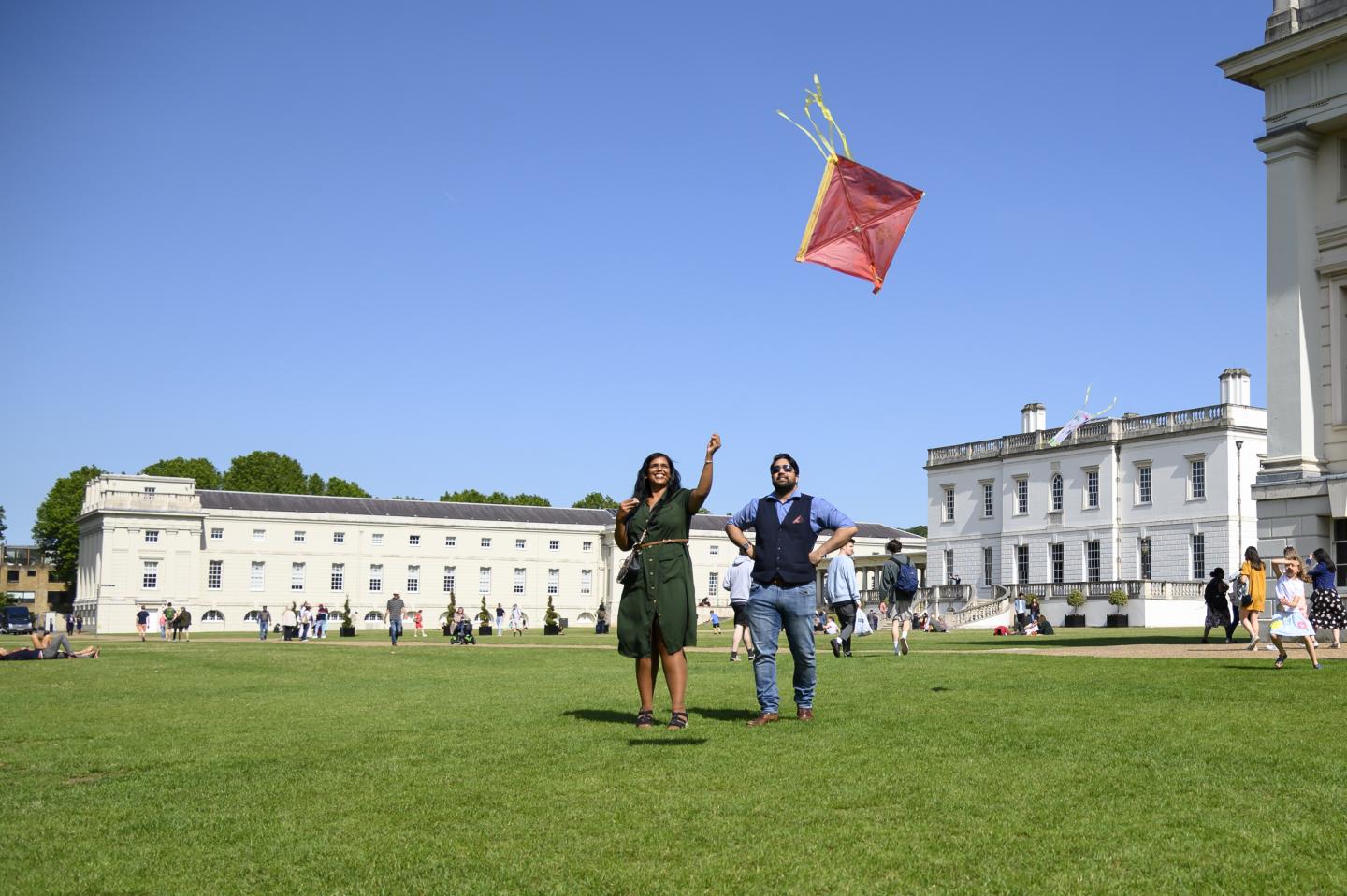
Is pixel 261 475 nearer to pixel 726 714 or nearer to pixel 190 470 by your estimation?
pixel 190 470

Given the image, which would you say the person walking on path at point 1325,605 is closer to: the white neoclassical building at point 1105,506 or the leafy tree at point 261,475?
the white neoclassical building at point 1105,506

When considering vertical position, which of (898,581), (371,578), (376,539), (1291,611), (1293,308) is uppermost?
(1293,308)

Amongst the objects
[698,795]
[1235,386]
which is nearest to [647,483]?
[698,795]

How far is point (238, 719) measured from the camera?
10945 mm

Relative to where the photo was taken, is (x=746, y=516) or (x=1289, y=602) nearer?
(x=746, y=516)

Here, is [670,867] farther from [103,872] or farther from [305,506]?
[305,506]

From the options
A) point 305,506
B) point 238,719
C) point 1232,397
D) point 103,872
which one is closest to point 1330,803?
point 103,872

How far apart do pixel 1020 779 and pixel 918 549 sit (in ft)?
277

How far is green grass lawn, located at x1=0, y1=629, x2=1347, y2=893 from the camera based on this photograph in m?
4.97

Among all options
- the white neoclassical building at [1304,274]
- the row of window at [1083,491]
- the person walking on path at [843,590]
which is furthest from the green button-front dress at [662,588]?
the row of window at [1083,491]

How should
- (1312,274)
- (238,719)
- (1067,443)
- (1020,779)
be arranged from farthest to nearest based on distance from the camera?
(1067,443) → (1312,274) → (238,719) → (1020,779)

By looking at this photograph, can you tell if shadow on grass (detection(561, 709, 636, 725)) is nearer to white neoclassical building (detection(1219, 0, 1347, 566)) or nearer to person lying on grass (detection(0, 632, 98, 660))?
person lying on grass (detection(0, 632, 98, 660))

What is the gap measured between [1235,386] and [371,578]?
62518 mm

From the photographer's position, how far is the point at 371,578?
99688 mm
